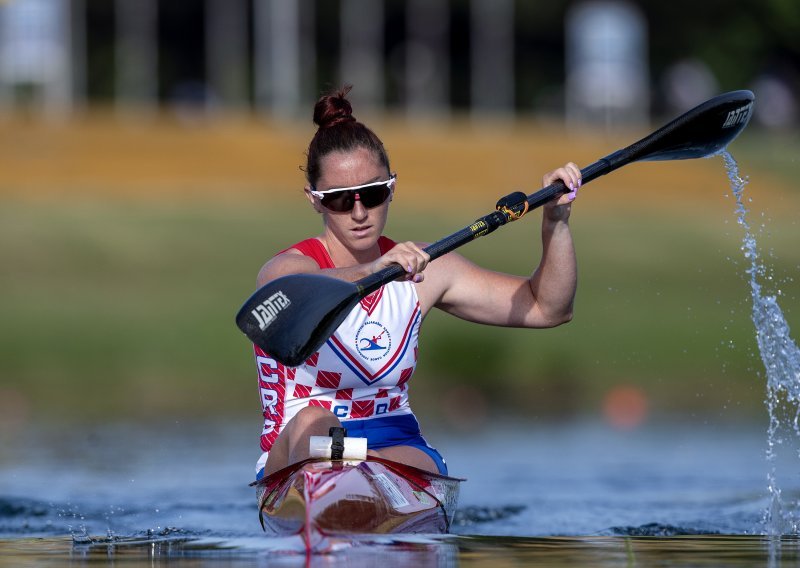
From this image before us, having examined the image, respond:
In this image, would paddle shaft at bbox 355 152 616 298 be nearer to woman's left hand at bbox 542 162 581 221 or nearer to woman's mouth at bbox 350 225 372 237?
woman's left hand at bbox 542 162 581 221

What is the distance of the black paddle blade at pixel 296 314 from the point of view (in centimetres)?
523

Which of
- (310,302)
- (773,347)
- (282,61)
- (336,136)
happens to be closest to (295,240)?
(282,61)

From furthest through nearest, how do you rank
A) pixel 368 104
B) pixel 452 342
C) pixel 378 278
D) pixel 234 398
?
pixel 368 104 < pixel 452 342 < pixel 234 398 < pixel 378 278

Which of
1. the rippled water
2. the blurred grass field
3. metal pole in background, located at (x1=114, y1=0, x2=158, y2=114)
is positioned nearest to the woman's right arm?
the rippled water

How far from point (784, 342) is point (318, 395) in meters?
2.48

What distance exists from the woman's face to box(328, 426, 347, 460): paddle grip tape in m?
0.79

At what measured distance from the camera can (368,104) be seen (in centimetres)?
4366

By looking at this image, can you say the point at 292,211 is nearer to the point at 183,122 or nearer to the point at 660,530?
the point at 183,122

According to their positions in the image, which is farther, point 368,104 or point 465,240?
point 368,104

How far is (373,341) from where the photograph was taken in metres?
5.63

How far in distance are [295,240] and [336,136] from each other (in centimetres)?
1645

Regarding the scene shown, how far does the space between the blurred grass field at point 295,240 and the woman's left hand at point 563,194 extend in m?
5.31

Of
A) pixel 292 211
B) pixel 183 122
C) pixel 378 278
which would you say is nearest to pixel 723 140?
pixel 378 278

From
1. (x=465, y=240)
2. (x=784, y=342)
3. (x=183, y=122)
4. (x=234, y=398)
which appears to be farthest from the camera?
(x=183, y=122)
